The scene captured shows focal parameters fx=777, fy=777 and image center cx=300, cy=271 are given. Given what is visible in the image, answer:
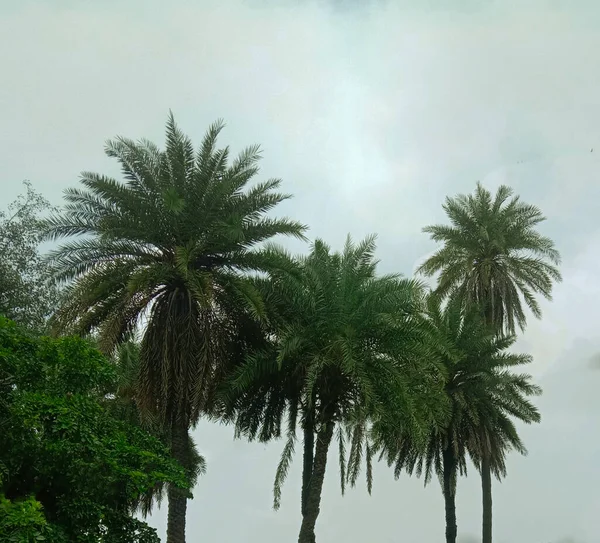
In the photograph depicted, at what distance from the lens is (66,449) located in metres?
15.6

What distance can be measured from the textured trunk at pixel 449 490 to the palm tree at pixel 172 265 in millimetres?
13279

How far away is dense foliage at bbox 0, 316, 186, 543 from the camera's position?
15.8 meters

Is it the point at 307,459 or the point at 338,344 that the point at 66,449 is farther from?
the point at 307,459

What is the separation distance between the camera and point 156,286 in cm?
2278

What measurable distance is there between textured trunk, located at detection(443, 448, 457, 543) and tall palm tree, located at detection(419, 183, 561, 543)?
6.77m

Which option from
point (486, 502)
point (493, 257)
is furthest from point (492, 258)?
point (486, 502)

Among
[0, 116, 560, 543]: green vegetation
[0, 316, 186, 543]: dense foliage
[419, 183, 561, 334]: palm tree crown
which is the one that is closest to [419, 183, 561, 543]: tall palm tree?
[419, 183, 561, 334]: palm tree crown

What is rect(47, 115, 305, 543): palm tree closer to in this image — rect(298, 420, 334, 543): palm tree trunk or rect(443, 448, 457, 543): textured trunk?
rect(298, 420, 334, 543): palm tree trunk

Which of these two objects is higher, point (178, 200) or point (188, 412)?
point (178, 200)

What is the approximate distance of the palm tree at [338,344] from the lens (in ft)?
74.5

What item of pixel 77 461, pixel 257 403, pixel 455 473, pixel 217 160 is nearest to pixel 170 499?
pixel 257 403

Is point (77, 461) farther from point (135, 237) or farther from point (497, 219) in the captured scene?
point (497, 219)

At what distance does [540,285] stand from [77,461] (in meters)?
26.9

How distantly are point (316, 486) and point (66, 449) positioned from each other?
1045 centimetres
